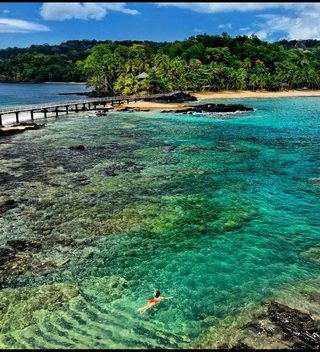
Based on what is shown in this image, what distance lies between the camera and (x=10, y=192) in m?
26.7

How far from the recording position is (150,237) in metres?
19.4

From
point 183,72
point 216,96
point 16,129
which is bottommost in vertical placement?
point 16,129

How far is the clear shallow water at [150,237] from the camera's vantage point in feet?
42.6

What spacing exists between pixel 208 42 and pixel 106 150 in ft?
522

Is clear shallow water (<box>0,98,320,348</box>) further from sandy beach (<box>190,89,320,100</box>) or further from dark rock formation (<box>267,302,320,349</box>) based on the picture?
sandy beach (<box>190,89,320,100</box>)

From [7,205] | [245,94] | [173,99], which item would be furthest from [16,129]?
[245,94]

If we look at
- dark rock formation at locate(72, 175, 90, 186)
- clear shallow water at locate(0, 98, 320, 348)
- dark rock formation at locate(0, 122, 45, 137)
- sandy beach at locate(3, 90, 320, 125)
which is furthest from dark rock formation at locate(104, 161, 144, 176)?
sandy beach at locate(3, 90, 320, 125)

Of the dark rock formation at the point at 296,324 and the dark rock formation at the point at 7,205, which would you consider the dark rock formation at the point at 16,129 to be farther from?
the dark rock formation at the point at 296,324

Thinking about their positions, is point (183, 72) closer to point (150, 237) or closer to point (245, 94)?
point (245, 94)

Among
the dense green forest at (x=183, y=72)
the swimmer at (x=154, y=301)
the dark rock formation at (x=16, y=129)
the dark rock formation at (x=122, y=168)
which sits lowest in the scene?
the swimmer at (x=154, y=301)

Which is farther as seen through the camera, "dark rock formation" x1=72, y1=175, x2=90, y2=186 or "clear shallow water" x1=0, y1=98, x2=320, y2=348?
"dark rock formation" x1=72, y1=175, x2=90, y2=186

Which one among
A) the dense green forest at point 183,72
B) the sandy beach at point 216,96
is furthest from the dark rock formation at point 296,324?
the dense green forest at point 183,72

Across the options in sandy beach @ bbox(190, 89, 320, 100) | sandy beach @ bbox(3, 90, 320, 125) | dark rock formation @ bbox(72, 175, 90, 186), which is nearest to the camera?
dark rock formation @ bbox(72, 175, 90, 186)

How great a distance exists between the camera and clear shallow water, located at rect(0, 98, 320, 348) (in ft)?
42.6
